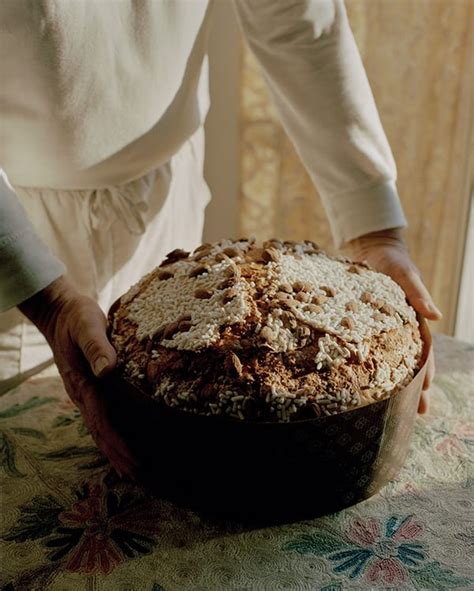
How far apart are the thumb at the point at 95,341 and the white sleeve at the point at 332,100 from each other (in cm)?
51

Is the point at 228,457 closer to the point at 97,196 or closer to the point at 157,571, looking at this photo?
the point at 157,571

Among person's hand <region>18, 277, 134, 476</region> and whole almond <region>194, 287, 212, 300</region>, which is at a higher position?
whole almond <region>194, 287, 212, 300</region>

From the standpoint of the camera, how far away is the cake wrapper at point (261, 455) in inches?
31.4

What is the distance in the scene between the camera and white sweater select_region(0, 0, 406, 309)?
0.99 meters

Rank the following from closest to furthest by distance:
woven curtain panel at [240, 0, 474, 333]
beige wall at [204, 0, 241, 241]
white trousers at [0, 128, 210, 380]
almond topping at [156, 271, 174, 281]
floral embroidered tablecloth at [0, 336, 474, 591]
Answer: floral embroidered tablecloth at [0, 336, 474, 591], almond topping at [156, 271, 174, 281], white trousers at [0, 128, 210, 380], woven curtain panel at [240, 0, 474, 333], beige wall at [204, 0, 241, 241]

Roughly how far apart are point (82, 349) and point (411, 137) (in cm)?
146

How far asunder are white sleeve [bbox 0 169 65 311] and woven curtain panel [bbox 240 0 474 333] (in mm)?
1334

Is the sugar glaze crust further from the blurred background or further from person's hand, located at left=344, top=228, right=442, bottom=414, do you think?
the blurred background

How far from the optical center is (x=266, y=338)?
0.86 metres

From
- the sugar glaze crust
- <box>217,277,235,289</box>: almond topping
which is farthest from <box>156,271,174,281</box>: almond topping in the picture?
<box>217,277,235,289</box>: almond topping

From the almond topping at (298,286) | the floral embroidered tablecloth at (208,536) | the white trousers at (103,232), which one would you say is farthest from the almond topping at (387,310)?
the white trousers at (103,232)

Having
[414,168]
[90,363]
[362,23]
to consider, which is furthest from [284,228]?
[90,363]

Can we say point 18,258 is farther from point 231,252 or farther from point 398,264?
point 398,264

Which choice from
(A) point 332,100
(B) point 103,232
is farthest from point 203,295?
(A) point 332,100
